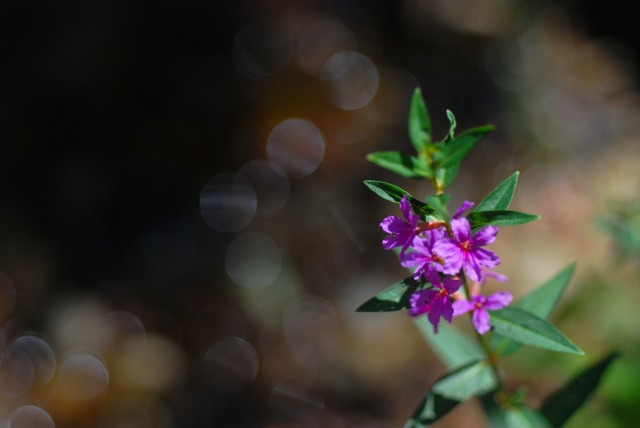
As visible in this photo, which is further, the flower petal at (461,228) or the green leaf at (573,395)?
the green leaf at (573,395)

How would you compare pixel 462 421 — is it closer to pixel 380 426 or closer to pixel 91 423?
pixel 380 426

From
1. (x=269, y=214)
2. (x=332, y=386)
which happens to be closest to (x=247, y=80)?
(x=269, y=214)

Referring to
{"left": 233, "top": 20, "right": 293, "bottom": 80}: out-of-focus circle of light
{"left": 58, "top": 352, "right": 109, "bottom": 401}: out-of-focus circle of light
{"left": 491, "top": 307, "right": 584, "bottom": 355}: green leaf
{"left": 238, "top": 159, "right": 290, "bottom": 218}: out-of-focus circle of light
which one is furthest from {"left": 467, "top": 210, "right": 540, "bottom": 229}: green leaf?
{"left": 233, "top": 20, "right": 293, "bottom": 80}: out-of-focus circle of light

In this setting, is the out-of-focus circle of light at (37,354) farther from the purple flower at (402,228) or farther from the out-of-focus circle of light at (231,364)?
the purple flower at (402,228)

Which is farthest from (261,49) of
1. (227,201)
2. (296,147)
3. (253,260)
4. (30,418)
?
(30,418)

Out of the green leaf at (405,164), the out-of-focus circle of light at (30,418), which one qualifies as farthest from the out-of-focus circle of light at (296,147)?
the green leaf at (405,164)

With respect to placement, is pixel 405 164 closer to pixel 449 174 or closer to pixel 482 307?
pixel 449 174

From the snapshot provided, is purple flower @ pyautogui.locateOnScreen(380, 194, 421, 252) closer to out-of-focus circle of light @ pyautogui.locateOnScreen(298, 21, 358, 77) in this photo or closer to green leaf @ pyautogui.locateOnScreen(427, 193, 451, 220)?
green leaf @ pyautogui.locateOnScreen(427, 193, 451, 220)
